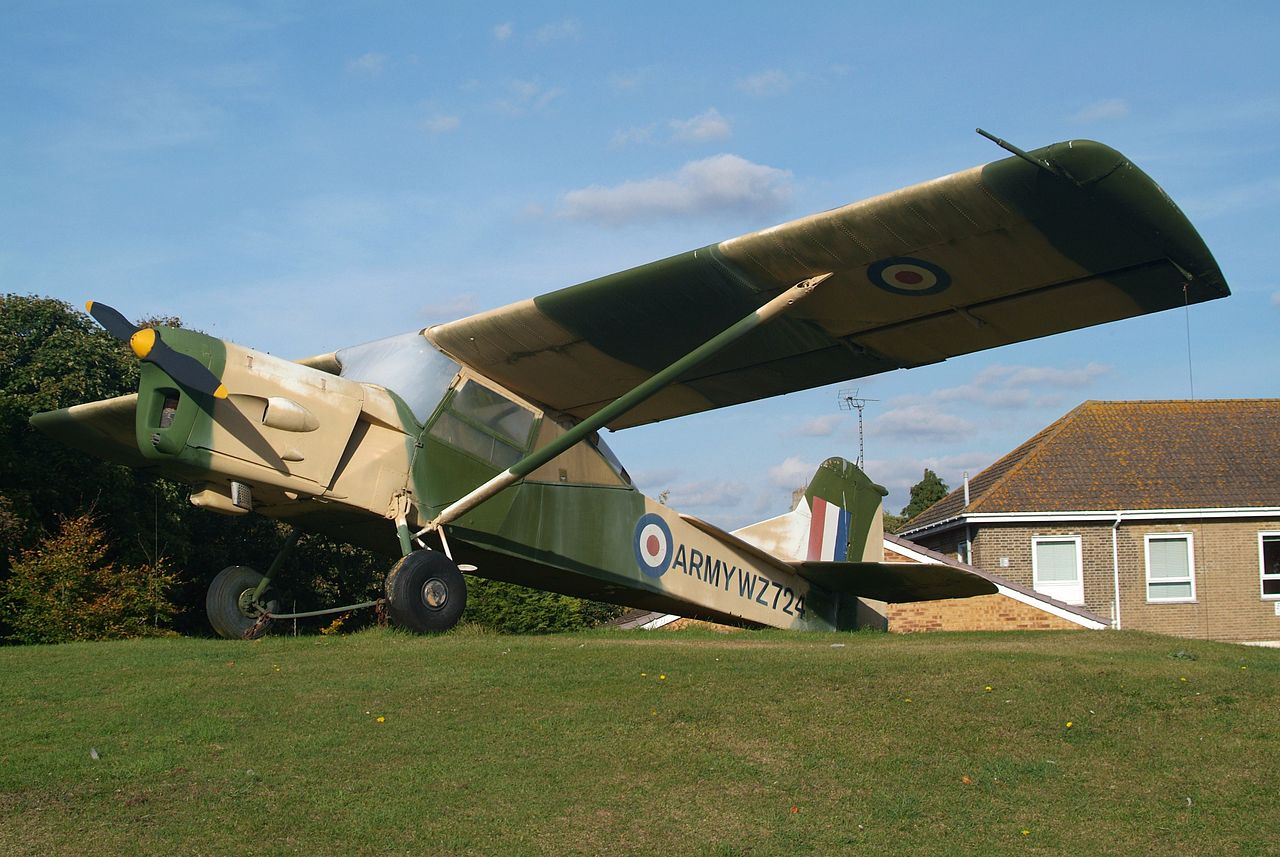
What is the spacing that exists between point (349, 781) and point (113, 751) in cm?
152

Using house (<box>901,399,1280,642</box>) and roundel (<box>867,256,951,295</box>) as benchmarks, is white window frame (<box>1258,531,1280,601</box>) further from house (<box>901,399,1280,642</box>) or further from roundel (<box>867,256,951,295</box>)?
roundel (<box>867,256,951,295</box>)

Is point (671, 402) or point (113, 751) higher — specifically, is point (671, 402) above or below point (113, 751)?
above

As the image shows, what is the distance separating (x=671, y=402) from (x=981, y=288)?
13.2 feet

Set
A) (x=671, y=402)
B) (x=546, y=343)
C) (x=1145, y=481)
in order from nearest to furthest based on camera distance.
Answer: (x=546, y=343)
(x=671, y=402)
(x=1145, y=481)

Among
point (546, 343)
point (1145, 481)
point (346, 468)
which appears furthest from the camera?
point (1145, 481)

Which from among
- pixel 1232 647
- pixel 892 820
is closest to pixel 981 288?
pixel 1232 647

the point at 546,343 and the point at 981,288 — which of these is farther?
the point at 546,343

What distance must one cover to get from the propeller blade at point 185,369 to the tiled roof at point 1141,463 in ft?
60.2

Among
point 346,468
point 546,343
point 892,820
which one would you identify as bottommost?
point 892,820

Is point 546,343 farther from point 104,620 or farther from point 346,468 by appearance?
point 104,620

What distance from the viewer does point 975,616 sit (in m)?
23.2

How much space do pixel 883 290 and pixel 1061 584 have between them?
16151mm

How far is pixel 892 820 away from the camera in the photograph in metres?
6.13

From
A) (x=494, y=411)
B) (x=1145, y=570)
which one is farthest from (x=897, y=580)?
(x=1145, y=570)
